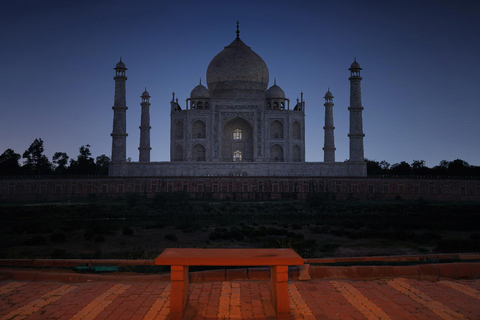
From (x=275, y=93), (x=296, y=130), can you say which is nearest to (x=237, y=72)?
(x=275, y=93)

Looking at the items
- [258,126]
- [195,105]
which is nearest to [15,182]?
[195,105]

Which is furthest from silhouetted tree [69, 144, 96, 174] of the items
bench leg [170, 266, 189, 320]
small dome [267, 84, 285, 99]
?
bench leg [170, 266, 189, 320]

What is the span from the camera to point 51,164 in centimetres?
4216

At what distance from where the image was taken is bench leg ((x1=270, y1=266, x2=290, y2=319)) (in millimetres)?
4742

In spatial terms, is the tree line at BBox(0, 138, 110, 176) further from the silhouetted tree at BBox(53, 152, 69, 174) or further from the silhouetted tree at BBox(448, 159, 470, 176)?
the silhouetted tree at BBox(448, 159, 470, 176)

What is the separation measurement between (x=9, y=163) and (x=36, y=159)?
11.4 feet

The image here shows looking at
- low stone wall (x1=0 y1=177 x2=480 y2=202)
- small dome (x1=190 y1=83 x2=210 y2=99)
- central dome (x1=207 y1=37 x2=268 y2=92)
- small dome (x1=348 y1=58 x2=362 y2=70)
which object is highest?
central dome (x1=207 y1=37 x2=268 y2=92)

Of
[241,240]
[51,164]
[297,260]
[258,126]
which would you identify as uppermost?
[258,126]

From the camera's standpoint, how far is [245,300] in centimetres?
538

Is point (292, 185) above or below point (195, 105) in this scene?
below

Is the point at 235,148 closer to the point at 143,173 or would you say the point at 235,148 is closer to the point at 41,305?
the point at 143,173

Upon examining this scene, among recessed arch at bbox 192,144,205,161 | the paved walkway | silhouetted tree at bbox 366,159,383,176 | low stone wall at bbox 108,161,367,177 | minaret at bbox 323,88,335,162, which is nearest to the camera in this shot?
the paved walkway

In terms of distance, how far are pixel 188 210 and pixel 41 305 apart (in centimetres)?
1764

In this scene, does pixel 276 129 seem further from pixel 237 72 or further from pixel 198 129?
pixel 198 129
